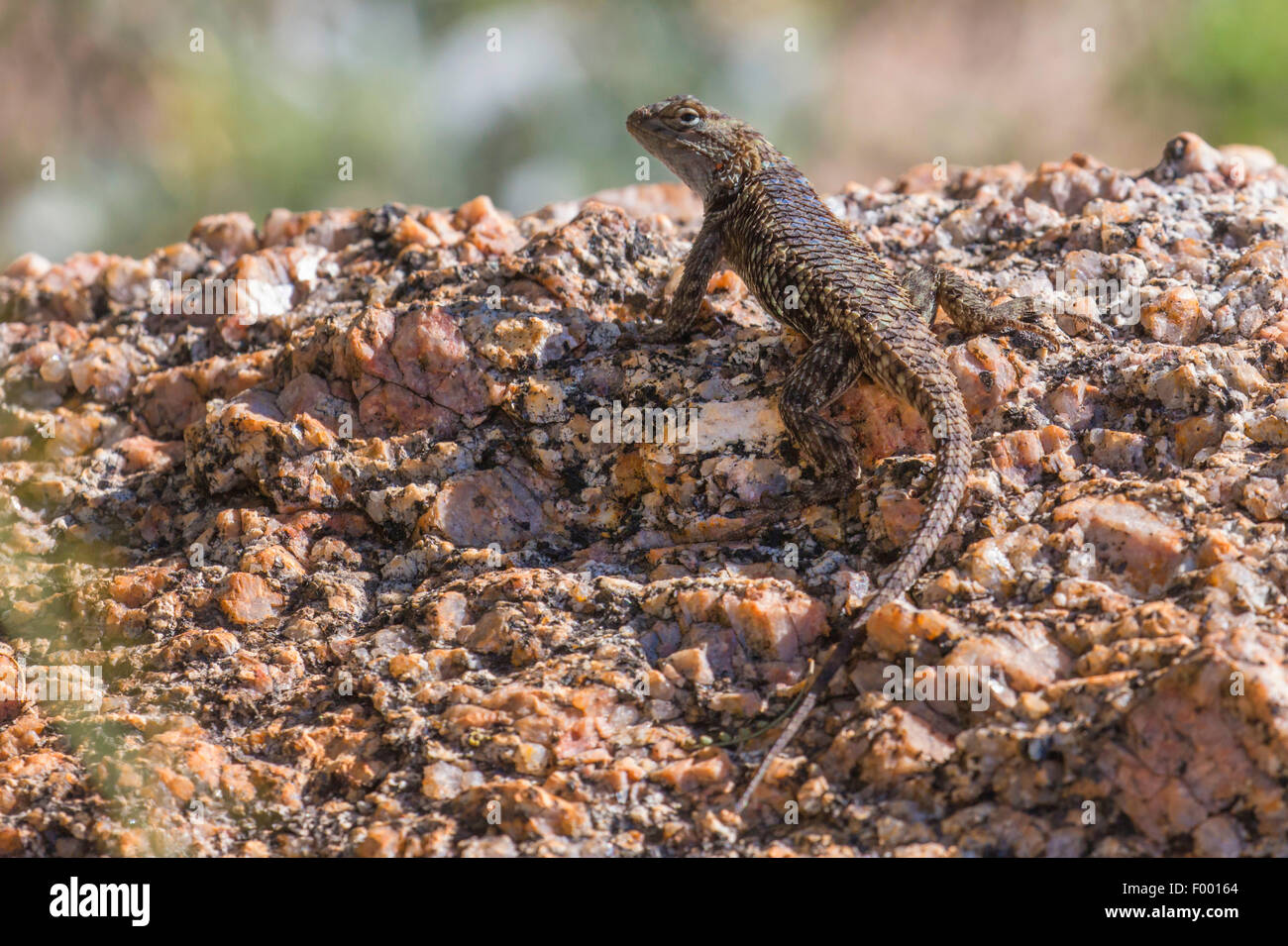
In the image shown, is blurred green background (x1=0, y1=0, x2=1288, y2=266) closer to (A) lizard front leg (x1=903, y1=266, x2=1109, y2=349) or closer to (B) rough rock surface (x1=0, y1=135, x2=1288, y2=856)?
(B) rough rock surface (x1=0, y1=135, x2=1288, y2=856)

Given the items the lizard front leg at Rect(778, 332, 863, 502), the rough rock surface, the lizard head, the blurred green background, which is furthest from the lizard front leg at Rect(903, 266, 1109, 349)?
the blurred green background

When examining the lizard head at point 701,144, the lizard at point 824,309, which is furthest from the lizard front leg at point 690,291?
the lizard head at point 701,144

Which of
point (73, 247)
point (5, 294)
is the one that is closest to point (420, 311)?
point (5, 294)

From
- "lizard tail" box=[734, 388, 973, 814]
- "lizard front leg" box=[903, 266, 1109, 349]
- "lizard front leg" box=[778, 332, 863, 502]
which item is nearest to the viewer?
→ "lizard tail" box=[734, 388, 973, 814]

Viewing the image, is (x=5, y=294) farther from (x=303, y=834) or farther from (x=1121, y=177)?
(x=1121, y=177)

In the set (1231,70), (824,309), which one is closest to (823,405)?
(824,309)

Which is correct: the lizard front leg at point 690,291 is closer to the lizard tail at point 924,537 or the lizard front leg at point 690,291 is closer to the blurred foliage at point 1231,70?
the lizard tail at point 924,537

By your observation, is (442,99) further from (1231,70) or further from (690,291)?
(1231,70)
